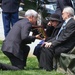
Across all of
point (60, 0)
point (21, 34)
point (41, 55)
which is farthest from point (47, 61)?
point (60, 0)

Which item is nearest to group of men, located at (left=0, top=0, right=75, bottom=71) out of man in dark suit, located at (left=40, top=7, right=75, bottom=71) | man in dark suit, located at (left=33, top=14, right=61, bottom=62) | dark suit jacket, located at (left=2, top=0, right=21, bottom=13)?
man in dark suit, located at (left=40, top=7, right=75, bottom=71)

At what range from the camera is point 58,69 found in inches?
329

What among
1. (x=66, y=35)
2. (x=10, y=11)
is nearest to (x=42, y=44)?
(x=66, y=35)

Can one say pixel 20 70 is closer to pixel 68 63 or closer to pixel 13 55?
pixel 13 55

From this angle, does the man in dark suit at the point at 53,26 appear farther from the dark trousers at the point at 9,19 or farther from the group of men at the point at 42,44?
the dark trousers at the point at 9,19

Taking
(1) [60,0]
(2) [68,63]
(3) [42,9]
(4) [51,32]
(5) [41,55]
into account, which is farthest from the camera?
(3) [42,9]

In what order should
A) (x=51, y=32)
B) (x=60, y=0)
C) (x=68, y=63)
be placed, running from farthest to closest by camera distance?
(x=60, y=0) < (x=51, y=32) < (x=68, y=63)

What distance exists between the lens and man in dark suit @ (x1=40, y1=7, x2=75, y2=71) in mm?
8188

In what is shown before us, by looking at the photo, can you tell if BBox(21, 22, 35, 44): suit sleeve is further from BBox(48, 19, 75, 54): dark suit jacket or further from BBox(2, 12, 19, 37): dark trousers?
BBox(2, 12, 19, 37): dark trousers

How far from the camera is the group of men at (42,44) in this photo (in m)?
8.21

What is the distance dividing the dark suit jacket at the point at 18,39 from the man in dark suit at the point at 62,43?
1.25ft

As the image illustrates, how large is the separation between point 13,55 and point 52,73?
86 centimetres

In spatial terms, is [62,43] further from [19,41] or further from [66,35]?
[19,41]

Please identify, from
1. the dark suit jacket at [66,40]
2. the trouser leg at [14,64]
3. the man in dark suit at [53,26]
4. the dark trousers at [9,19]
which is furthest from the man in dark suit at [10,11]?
the dark suit jacket at [66,40]
